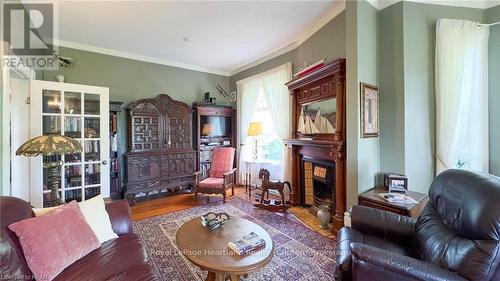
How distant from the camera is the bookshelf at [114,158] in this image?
3.83m

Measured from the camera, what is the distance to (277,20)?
307 centimetres

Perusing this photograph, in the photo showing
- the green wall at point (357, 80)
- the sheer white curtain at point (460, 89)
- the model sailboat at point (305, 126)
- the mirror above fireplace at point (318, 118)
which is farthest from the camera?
the model sailboat at point (305, 126)

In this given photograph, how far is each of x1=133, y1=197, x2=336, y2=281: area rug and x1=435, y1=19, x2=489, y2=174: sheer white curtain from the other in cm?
181

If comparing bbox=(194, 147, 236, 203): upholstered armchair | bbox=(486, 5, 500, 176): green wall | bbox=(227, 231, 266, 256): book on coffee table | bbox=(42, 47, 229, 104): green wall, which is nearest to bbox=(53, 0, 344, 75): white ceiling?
bbox=(42, 47, 229, 104): green wall

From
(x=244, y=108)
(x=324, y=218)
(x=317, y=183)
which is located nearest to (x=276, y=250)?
(x=324, y=218)

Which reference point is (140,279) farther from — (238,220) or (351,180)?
(351,180)

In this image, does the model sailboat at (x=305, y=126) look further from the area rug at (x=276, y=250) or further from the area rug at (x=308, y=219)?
the area rug at (x=276, y=250)

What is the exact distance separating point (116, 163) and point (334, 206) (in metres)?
3.59

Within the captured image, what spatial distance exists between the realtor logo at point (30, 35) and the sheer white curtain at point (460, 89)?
15.0 ft

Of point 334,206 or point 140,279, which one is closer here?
point 140,279

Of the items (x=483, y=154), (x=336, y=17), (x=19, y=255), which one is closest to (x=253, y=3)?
(x=336, y=17)

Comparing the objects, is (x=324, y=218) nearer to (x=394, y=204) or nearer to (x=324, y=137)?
(x=394, y=204)

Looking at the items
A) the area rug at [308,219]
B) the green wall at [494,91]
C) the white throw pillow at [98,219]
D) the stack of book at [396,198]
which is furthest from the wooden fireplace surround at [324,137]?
the white throw pillow at [98,219]

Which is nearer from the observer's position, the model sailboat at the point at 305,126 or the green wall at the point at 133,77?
the model sailboat at the point at 305,126
